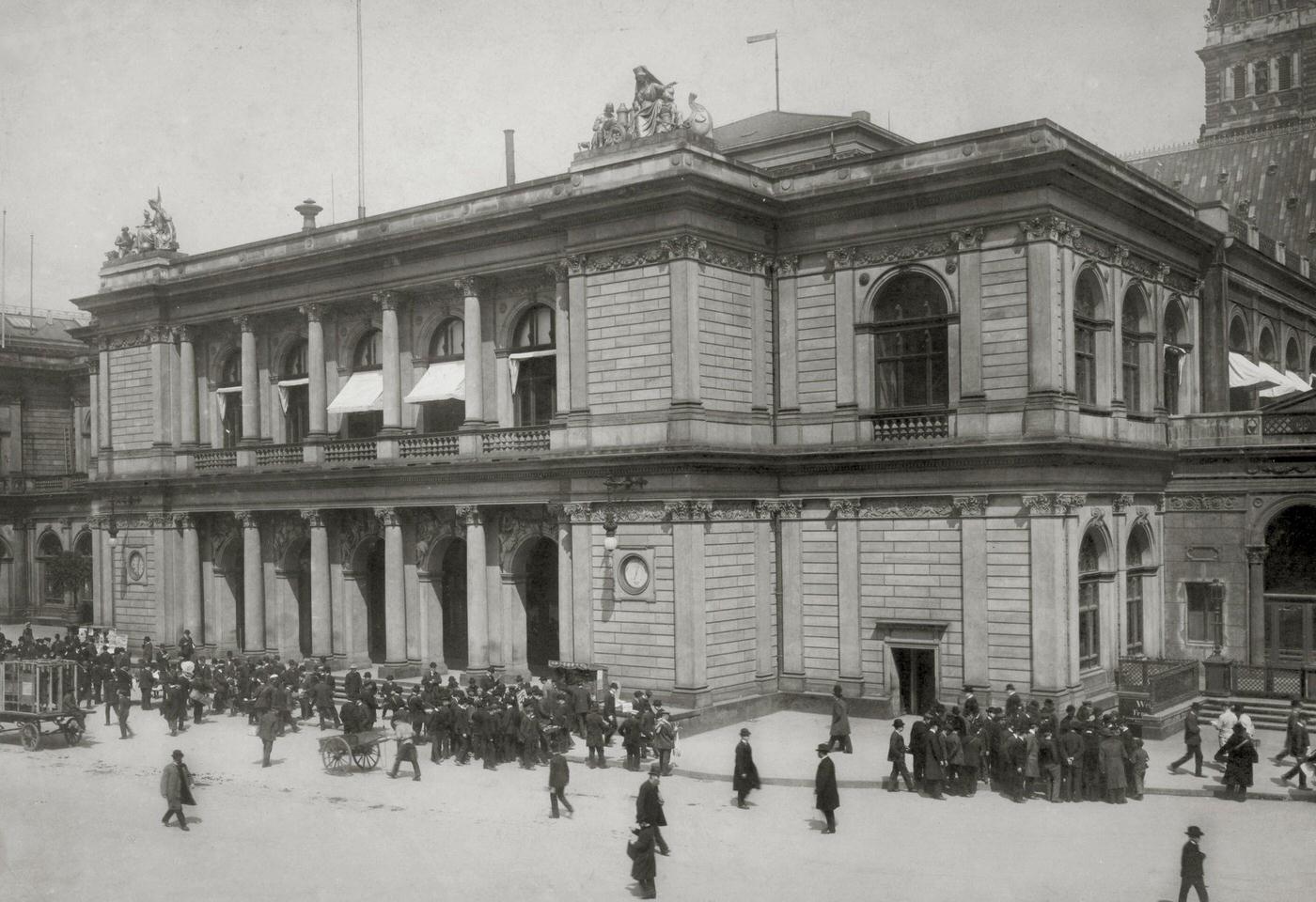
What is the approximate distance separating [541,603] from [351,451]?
289 inches

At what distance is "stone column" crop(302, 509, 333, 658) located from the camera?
36.7 meters

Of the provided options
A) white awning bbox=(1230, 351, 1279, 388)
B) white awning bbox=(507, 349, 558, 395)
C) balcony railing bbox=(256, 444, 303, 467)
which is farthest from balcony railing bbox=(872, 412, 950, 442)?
balcony railing bbox=(256, 444, 303, 467)


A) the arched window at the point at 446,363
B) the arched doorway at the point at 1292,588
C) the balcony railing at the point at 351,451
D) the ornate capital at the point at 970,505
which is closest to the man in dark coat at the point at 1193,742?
the ornate capital at the point at 970,505

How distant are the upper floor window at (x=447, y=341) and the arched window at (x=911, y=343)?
40.6ft

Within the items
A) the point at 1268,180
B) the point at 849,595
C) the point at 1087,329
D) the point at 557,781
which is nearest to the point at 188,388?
the point at 849,595

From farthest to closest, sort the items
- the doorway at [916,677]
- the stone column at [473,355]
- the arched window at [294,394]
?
the arched window at [294,394], the stone column at [473,355], the doorway at [916,677]

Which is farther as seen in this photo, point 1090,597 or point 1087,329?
point 1087,329

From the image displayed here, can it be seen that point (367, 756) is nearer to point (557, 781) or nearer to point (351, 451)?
→ point (557, 781)

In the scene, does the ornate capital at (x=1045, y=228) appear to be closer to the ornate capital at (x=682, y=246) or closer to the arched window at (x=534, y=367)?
the ornate capital at (x=682, y=246)

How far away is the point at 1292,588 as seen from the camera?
3112 cm

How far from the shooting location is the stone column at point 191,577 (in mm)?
40500

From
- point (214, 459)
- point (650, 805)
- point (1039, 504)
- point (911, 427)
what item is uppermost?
point (911, 427)

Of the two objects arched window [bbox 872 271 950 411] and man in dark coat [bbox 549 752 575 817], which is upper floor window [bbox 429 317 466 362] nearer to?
arched window [bbox 872 271 950 411]

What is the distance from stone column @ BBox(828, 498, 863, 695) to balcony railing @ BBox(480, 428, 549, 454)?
774 centimetres
